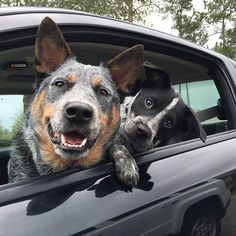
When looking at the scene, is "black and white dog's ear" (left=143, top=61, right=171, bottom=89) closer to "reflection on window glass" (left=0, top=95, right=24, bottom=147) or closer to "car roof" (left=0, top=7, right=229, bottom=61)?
"car roof" (left=0, top=7, right=229, bottom=61)

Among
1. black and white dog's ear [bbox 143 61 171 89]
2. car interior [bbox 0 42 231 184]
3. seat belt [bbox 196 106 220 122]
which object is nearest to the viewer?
car interior [bbox 0 42 231 184]

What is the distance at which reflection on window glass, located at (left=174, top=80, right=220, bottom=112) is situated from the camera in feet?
12.3

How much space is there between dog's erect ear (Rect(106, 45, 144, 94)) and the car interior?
0.18 meters

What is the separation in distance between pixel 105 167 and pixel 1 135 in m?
0.71

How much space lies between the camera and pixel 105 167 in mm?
2490

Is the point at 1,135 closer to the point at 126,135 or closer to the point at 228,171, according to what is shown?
the point at 126,135

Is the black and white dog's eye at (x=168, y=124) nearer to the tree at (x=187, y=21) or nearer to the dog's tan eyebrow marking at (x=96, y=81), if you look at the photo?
the dog's tan eyebrow marking at (x=96, y=81)

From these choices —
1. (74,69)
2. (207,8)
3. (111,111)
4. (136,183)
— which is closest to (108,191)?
(136,183)

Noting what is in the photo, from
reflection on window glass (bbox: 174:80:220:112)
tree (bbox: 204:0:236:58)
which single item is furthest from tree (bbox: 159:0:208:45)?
reflection on window glass (bbox: 174:80:220:112)

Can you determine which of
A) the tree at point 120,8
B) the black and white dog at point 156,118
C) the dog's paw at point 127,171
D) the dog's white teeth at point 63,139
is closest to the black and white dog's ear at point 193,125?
the black and white dog at point 156,118

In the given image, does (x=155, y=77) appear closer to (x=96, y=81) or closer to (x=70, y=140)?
(x=96, y=81)

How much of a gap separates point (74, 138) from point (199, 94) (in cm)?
164

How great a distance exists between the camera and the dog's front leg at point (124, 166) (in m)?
2.38

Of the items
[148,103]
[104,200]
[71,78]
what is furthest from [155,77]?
[104,200]
